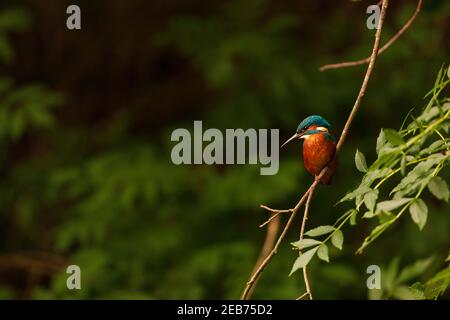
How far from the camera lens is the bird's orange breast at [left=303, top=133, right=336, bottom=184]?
1.32 meters

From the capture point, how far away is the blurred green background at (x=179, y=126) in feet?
12.7

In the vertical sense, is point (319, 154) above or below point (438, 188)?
above

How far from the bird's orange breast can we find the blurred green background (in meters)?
2.14

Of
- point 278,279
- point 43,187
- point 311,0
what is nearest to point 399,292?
point 278,279

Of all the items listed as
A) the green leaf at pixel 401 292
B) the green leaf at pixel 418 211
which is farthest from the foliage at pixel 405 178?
the green leaf at pixel 401 292

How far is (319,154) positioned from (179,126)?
306 centimetres

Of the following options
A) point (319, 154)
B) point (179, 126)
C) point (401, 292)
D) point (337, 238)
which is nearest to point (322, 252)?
point (337, 238)

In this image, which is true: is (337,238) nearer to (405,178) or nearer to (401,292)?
(405,178)

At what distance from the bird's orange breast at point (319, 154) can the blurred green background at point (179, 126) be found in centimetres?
214

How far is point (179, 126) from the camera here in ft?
14.3

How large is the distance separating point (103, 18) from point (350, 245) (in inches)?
83.3

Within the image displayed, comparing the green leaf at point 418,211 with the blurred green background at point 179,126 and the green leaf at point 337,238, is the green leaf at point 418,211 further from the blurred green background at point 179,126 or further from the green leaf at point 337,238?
the blurred green background at point 179,126

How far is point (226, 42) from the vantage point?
4.13 meters

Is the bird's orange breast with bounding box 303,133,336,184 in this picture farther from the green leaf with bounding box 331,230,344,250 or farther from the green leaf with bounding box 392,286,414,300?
the green leaf with bounding box 392,286,414,300
